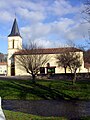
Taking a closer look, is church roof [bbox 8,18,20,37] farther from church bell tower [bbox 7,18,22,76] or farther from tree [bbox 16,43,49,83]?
tree [bbox 16,43,49,83]

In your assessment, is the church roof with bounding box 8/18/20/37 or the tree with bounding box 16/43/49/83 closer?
the tree with bounding box 16/43/49/83

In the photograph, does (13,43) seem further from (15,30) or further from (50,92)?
(50,92)

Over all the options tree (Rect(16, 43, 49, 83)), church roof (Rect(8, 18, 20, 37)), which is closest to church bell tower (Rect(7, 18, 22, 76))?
church roof (Rect(8, 18, 20, 37))

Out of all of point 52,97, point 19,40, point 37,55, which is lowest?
point 52,97

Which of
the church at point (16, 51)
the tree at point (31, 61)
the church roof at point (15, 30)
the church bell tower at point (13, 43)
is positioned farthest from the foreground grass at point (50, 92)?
the church roof at point (15, 30)

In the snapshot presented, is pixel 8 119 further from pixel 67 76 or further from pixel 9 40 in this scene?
pixel 9 40

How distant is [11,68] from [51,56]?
14198mm

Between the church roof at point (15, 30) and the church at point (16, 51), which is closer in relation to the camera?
the church at point (16, 51)

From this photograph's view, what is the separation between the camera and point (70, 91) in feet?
128

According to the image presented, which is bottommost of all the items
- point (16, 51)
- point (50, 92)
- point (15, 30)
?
point (50, 92)

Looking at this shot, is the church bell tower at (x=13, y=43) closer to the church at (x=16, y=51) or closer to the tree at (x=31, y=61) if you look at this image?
the church at (x=16, y=51)

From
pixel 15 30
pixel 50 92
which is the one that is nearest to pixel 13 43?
pixel 15 30

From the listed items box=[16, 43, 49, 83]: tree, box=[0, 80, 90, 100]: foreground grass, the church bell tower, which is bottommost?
box=[0, 80, 90, 100]: foreground grass

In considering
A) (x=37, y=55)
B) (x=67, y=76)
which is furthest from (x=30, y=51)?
(x=67, y=76)
